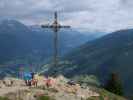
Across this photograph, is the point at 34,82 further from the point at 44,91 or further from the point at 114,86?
the point at 114,86

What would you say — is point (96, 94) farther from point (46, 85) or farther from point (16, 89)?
point (16, 89)

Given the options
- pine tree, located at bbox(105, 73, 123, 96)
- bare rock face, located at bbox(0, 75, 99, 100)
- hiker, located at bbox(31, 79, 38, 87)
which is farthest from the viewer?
pine tree, located at bbox(105, 73, 123, 96)

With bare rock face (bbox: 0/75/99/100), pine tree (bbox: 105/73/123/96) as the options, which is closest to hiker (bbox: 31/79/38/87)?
bare rock face (bbox: 0/75/99/100)

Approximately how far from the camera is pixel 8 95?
39.6m

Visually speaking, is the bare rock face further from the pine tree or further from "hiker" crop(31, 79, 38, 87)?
the pine tree

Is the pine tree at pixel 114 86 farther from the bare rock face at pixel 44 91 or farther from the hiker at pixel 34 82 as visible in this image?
the hiker at pixel 34 82

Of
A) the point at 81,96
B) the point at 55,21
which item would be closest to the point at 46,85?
the point at 81,96

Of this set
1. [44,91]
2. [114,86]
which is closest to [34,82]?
[44,91]

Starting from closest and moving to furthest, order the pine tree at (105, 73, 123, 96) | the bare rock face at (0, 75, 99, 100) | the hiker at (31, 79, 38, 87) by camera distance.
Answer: the bare rock face at (0, 75, 99, 100) → the hiker at (31, 79, 38, 87) → the pine tree at (105, 73, 123, 96)

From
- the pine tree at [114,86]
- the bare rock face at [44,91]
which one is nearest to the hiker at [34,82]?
the bare rock face at [44,91]

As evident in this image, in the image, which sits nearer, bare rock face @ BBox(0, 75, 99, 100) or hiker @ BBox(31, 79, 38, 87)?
bare rock face @ BBox(0, 75, 99, 100)

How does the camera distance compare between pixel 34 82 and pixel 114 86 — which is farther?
pixel 114 86

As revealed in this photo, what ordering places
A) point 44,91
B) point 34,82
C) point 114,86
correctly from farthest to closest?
point 114,86 → point 34,82 → point 44,91

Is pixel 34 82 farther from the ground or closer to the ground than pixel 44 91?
closer to the ground
